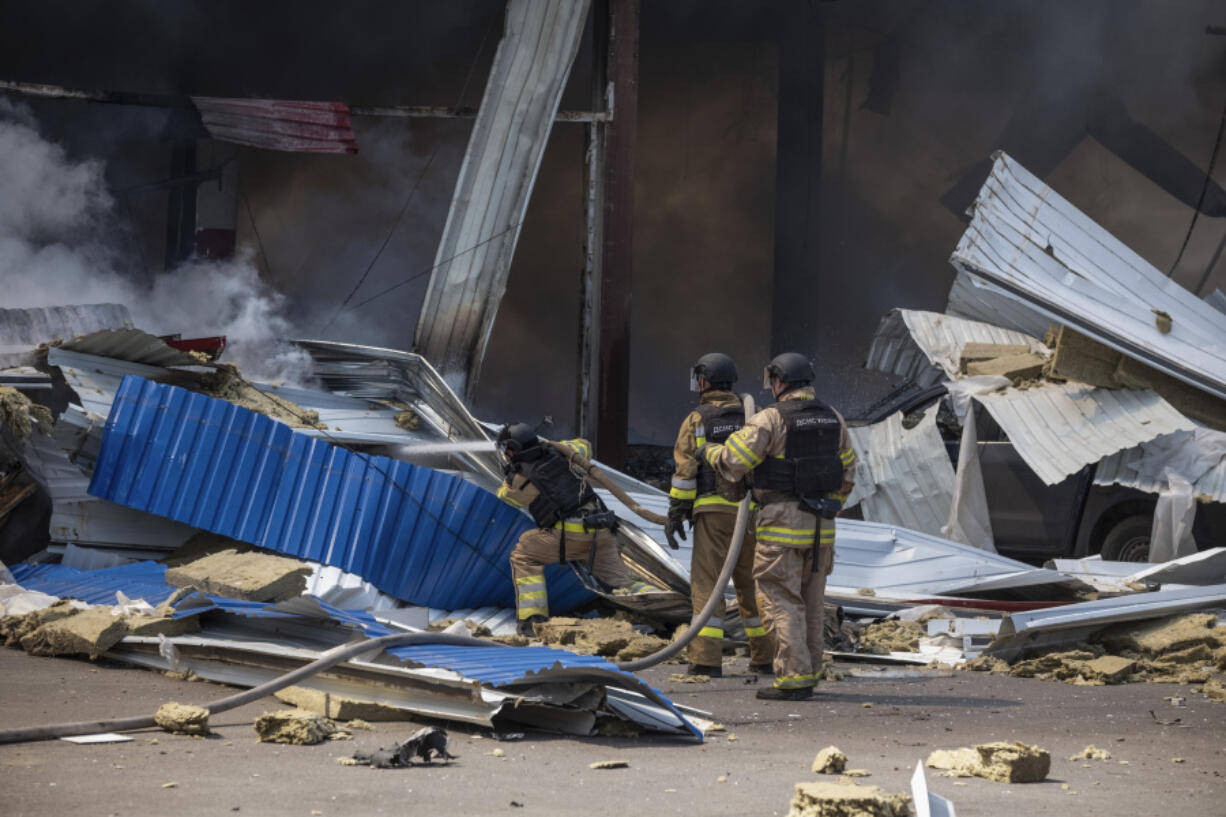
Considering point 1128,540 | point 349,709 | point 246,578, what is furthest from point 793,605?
point 1128,540

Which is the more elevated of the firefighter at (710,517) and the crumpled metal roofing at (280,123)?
the crumpled metal roofing at (280,123)

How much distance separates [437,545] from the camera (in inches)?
326

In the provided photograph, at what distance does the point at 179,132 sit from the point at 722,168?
6.00 metres

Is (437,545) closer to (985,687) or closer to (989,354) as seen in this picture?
(985,687)

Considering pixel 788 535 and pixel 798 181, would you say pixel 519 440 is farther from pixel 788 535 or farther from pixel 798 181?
pixel 798 181

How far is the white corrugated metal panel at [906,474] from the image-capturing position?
10.8m

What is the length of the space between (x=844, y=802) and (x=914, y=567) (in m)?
5.75

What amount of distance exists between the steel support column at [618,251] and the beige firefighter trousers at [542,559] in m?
4.48

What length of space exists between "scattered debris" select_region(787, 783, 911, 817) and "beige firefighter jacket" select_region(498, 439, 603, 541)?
4.12 m

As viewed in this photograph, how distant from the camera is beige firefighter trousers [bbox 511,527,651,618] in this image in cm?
776

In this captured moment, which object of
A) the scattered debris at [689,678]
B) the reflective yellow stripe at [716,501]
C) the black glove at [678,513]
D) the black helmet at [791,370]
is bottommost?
the scattered debris at [689,678]

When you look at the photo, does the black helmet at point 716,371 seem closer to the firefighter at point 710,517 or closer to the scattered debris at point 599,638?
the firefighter at point 710,517

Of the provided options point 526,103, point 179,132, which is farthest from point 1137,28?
point 179,132

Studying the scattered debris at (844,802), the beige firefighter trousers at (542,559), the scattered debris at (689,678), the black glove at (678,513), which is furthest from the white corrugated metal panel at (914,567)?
the scattered debris at (844,802)
